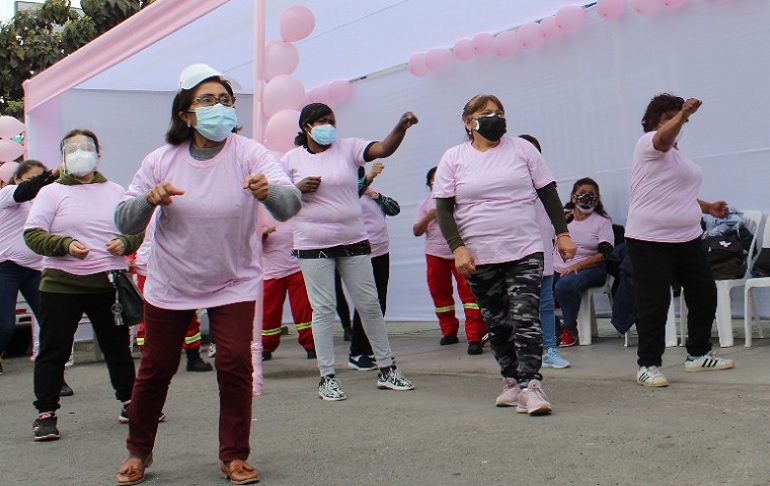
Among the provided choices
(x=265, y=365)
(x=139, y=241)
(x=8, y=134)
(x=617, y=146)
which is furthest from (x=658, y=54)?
(x=8, y=134)

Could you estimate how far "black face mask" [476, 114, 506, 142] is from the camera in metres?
5.63

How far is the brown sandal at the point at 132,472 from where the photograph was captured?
447 centimetres

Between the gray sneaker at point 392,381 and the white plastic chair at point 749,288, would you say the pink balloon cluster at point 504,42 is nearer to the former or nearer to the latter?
the white plastic chair at point 749,288

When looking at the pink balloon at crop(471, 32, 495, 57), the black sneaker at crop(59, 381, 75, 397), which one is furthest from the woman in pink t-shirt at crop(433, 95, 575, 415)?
the pink balloon at crop(471, 32, 495, 57)

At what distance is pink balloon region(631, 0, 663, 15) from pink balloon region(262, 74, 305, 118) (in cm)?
293

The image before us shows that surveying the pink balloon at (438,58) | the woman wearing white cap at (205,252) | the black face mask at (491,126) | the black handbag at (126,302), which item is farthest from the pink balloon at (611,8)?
the woman wearing white cap at (205,252)

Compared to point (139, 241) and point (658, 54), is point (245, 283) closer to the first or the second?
point (139, 241)

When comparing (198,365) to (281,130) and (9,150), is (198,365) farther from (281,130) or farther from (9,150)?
(9,150)

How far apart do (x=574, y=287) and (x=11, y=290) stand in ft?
15.7

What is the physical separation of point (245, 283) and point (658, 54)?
17.4 ft

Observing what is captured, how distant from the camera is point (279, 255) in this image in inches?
368

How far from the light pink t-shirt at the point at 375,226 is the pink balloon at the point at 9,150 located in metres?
5.01

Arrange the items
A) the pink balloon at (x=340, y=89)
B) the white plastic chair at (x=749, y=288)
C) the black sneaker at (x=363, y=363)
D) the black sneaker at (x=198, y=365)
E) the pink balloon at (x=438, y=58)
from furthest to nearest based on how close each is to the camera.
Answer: the pink balloon at (x=340, y=89) → the pink balloon at (x=438, y=58) → the black sneaker at (x=198, y=365) → the black sneaker at (x=363, y=363) → the white plastic chair at (x=749, y=288)

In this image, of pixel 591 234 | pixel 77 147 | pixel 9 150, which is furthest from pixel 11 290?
pixel 591 234
